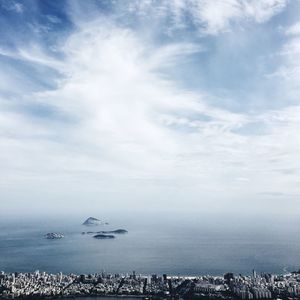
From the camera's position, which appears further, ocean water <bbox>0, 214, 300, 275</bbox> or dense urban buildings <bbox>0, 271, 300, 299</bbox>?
ocean water <bbox>0, 214, 300, 275</bbox>

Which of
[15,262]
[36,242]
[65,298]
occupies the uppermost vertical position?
[36,242]

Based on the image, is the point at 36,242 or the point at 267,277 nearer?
the point at 267,277

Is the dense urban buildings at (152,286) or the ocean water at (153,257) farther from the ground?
the ocean water at (153,257)

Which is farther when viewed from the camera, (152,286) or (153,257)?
(153,257)

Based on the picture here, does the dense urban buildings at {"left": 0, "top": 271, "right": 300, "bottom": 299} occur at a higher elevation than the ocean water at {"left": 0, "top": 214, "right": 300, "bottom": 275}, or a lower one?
lower

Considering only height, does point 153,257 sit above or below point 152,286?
above

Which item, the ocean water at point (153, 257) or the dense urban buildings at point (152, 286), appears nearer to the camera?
the dense urban buildings at point (152, 286)

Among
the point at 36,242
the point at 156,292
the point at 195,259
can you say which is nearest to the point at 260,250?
the point at 195,259

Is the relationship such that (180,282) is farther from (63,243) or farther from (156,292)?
(63,243)
